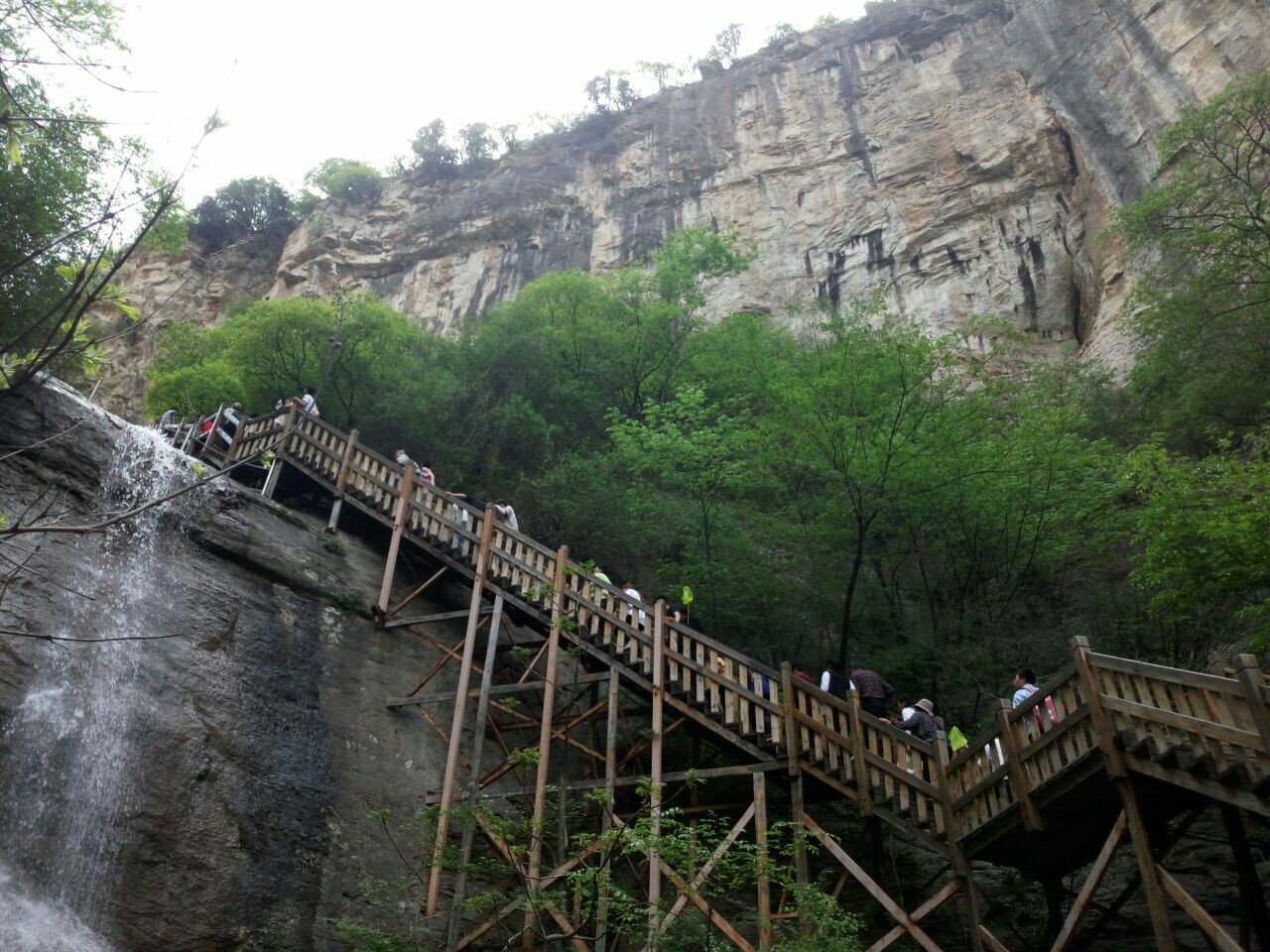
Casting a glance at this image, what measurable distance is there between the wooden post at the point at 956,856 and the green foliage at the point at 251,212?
3683cm

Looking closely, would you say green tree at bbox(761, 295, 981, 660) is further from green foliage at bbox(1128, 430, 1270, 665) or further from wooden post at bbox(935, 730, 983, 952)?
wooden post at bbox(935, 730, 983, 952)

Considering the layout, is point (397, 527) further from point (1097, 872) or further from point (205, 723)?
point (1097, 872)

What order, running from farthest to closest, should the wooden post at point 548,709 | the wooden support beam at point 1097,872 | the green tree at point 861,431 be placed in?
the green tree at point 861,431 → the wooden post at point 548,709 → the wooden support beam at point 1097,872

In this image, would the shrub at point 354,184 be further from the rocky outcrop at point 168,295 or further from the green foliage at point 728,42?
the green foliage at point 728,42

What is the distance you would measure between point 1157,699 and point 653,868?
17.4ft

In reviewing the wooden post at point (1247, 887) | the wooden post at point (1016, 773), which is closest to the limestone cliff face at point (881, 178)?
the wooden post at point (1016, 773)

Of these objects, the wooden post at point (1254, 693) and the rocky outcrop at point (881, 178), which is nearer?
the wooden post at point (1254, 693)

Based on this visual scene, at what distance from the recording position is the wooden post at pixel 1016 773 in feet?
29.3

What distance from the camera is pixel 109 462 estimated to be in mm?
12984

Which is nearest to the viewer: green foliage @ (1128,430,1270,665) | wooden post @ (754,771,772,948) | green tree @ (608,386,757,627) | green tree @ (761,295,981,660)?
wooden post @ (754,771,772,948)

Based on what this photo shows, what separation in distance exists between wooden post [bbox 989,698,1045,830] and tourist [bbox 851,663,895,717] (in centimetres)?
246

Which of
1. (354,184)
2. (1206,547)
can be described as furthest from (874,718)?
(354,184)

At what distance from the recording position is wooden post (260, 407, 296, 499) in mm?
15766

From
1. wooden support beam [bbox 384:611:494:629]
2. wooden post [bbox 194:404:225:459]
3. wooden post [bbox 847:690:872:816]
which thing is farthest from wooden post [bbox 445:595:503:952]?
wooden post [bbox 194:404:225:459]
